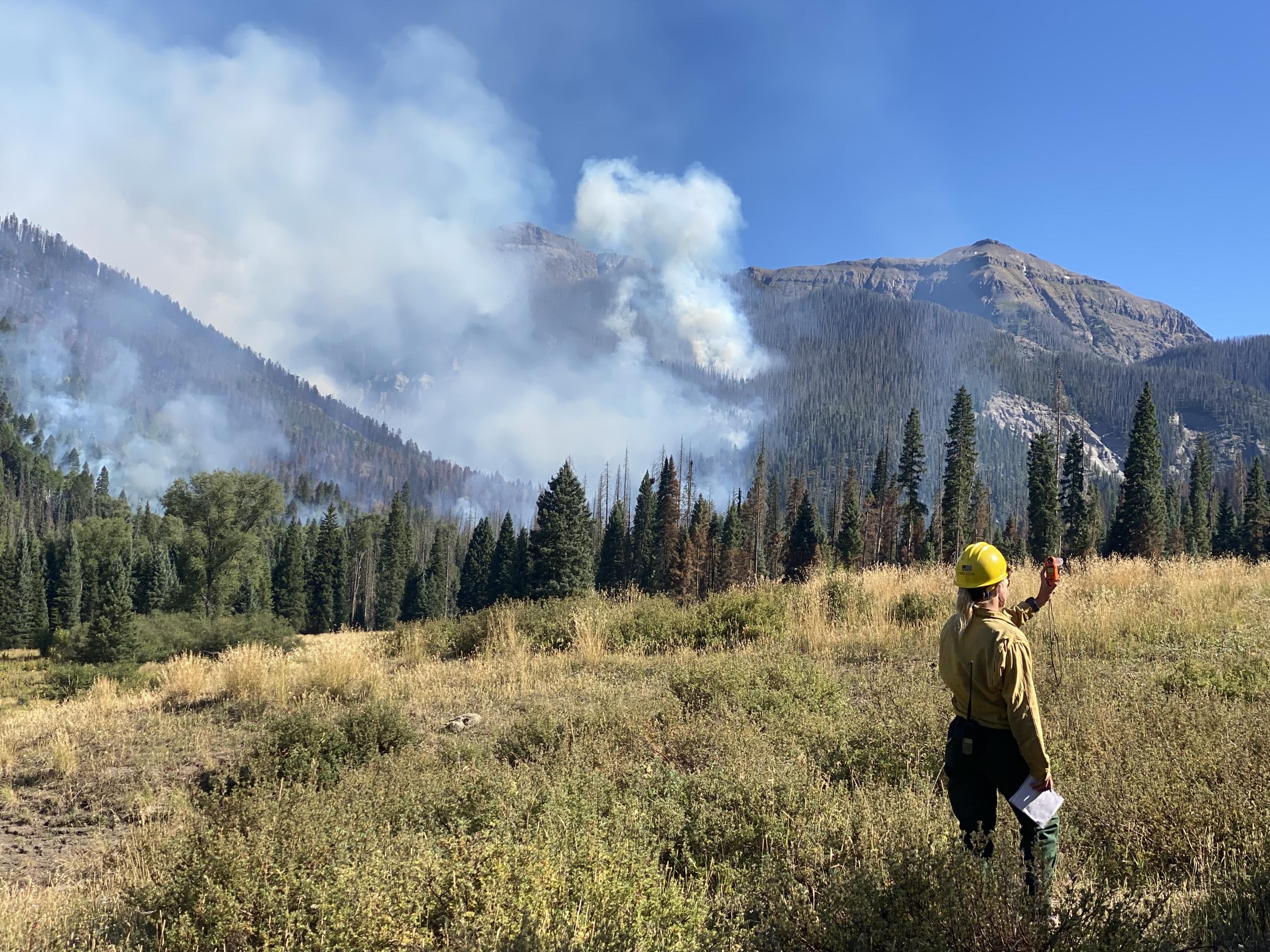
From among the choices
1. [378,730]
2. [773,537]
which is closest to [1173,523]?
[773,537]

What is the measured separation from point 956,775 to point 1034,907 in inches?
35.0

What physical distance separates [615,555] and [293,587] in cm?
3304

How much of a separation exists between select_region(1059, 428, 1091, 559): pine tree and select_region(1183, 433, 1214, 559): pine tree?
7.89m

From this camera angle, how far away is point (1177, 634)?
847 centimetres

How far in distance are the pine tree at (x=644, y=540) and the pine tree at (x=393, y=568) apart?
86.2 feet

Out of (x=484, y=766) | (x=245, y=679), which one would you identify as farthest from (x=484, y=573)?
(x=484, y=766)

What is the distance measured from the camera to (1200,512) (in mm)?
64562

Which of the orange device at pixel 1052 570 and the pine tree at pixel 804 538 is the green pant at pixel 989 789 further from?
the pine tree at pixel 804 538

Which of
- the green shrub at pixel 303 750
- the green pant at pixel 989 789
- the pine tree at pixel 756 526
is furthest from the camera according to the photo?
the pine tree at pixel 756 526

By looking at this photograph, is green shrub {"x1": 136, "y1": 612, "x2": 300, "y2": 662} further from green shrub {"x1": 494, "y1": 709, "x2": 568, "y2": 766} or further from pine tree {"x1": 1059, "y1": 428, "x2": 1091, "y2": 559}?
pine tree {"x1": 1059, "y1": 428, "x2": 1091, "y2": 559}

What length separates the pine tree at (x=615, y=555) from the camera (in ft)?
237

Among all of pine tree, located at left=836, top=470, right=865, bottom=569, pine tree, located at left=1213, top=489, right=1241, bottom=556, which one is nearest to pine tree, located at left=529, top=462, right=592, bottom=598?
pine tree, located at left=836, top=470, right=865, bottom=569

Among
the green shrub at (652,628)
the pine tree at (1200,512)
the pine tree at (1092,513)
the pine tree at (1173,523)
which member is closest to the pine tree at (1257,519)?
the pine tree at (1200,512)

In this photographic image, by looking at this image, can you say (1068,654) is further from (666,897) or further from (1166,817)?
(666,897)
